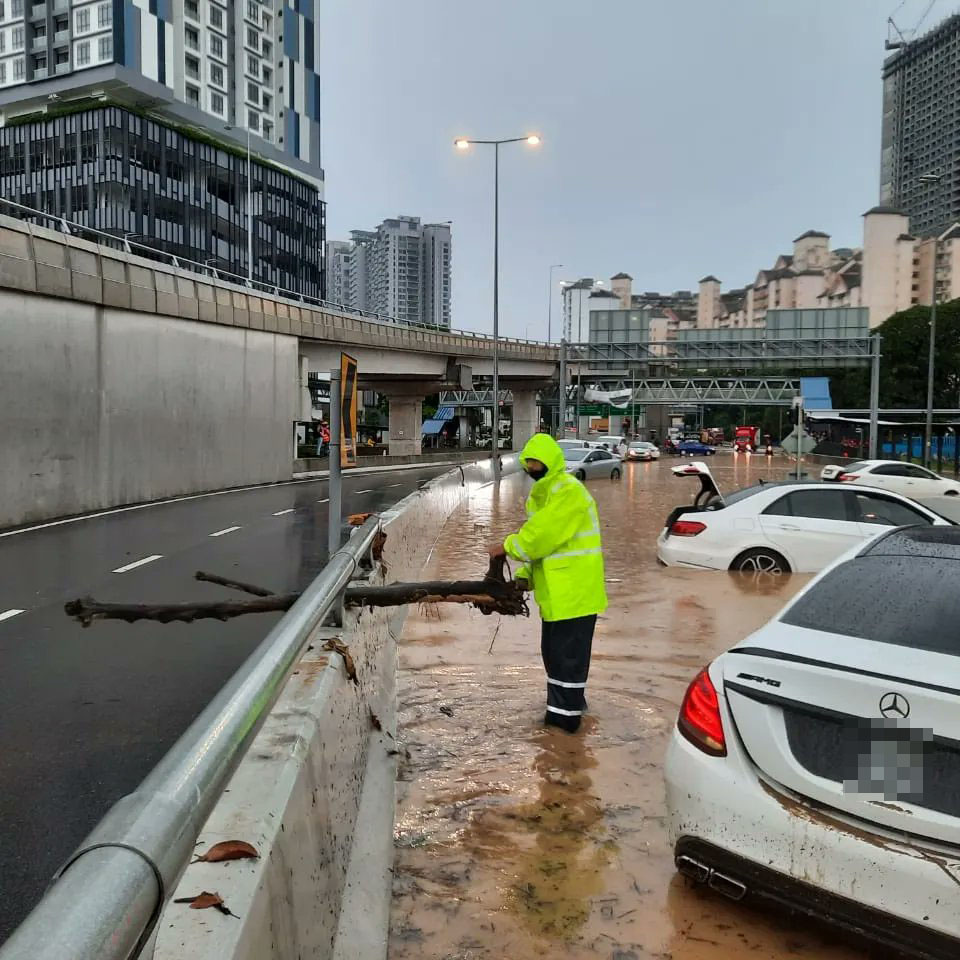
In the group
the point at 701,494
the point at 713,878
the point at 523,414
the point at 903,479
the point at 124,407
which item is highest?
the point at 523,414

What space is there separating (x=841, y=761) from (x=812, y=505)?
8.53 meters

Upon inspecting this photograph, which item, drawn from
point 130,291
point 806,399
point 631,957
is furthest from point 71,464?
point 806,399

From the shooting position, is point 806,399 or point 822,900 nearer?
point 822,900

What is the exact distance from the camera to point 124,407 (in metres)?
21.6

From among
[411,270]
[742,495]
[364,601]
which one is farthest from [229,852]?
[411,270]

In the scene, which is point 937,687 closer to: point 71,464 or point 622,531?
point 622,531

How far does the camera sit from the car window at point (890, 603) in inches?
132

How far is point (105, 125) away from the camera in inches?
2835

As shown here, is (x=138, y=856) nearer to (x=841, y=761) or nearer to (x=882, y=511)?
(x=841, y=761)

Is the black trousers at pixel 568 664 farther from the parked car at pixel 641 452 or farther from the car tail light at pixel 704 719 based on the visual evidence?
the parked car at pixel 641 452

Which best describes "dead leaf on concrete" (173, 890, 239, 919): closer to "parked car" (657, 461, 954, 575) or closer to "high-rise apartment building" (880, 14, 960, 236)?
"parked car" (657, 461, 954, 575)

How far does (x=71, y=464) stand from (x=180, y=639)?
12.5 meters

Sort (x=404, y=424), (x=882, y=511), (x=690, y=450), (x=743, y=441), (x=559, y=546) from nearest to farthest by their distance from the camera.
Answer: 1. (x=559, y=546)
2. (x=882, y=511)
3. (x=404, y=424)
4. (x=690, y=450)
5. (x=743, y=441)

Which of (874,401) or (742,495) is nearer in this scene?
(742,495)
